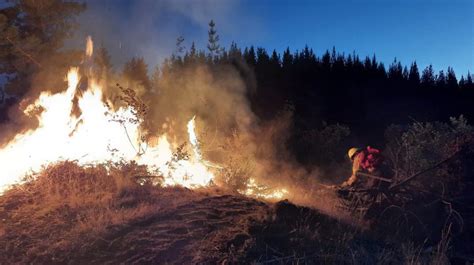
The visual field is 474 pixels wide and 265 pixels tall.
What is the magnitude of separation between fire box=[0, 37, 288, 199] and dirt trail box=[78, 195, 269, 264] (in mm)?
2032

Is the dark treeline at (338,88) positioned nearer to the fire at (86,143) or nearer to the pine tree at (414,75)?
the pine tree at (414,75)

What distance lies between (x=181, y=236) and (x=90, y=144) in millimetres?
4331

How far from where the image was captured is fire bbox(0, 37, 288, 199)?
9.01m

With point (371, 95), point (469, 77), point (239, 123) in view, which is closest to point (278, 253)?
point (239, 123)

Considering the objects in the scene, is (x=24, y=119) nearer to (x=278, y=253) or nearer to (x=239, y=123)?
(x=239, y=123)

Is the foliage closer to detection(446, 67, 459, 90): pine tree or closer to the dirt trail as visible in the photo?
the dirt trail

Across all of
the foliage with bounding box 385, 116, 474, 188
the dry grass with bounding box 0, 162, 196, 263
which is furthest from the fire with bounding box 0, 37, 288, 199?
the foliage with bounding box 385, 116, 474, 188

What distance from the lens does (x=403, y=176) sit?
30.2 feet

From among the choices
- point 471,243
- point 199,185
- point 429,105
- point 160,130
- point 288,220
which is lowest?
point 471,243

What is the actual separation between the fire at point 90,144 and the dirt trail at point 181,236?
2.03 meters

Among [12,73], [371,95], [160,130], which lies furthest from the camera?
[371,95]

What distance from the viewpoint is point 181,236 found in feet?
19.8

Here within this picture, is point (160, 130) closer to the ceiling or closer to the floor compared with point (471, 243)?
closer to the ceiling

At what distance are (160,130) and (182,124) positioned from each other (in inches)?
76.9
